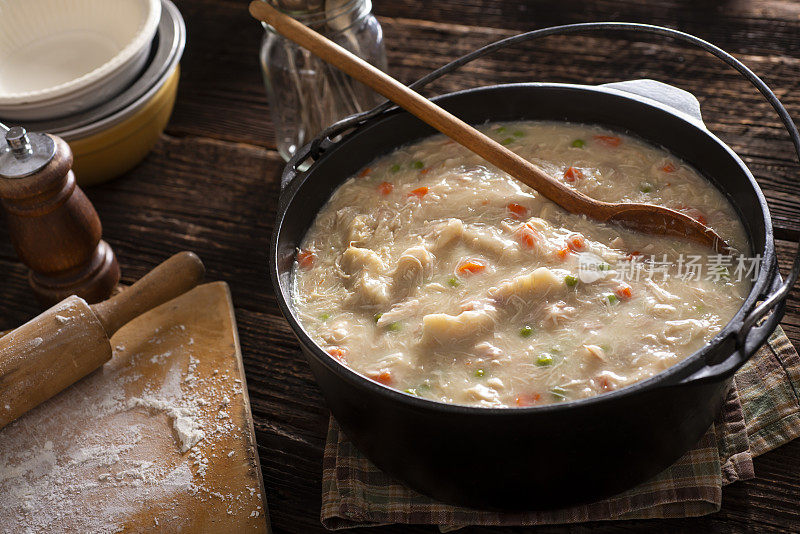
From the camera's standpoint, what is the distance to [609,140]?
2.82m

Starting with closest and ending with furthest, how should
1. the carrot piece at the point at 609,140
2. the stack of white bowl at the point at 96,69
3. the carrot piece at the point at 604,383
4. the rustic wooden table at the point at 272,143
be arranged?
the carrot piece at the point at 604,383 < the rustic wooden table at the point at 272,143 < the carrot piece at the point at 609,140 < the stack of white bowl at the point at 96,69

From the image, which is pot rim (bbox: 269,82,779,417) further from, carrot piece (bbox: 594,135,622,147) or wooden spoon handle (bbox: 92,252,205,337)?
wooden spoon handle (bbox: 92,252,205,337)

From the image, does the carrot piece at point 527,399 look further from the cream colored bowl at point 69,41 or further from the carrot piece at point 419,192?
the cream colored bowl at point 69,41

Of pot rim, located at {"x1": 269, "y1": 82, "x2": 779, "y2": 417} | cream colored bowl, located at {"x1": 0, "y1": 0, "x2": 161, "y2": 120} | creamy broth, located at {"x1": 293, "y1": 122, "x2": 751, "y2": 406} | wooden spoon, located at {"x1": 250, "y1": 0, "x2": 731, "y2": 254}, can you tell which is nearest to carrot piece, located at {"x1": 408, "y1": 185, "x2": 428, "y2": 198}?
creamy broth, located at {"x1": 293, "y1": 122, "x2": 751, "y2": 406}

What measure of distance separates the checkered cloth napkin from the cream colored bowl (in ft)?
5.59

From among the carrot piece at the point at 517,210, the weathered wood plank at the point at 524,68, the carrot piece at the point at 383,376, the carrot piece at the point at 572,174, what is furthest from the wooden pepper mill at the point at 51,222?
the carrot piece at the point at 572,174

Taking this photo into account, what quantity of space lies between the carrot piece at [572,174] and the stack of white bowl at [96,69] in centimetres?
168

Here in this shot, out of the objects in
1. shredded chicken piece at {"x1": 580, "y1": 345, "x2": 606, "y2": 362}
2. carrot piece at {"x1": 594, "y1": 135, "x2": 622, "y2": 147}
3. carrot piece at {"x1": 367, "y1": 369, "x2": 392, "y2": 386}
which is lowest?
carrot piece at {"x1": 367, "y1": 369, "x2": 392, "y2": 386}

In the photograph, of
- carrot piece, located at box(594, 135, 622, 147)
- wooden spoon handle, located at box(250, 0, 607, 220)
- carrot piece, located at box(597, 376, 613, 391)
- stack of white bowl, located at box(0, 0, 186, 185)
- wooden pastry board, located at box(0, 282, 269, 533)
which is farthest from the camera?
stack of white bowl, located at box(0, 0, 186, 185)

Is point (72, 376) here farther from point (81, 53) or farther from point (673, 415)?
point (673, 415)

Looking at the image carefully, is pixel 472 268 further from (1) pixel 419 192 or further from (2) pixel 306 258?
(2) pixel 306 258

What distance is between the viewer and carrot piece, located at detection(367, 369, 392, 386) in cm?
217

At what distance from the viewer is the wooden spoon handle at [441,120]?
100.0 inches

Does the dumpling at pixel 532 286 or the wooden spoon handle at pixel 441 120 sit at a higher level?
the wooden spoon handle at pixel 441 120
